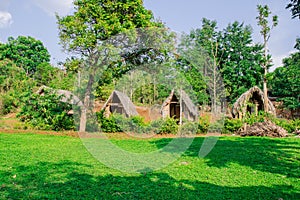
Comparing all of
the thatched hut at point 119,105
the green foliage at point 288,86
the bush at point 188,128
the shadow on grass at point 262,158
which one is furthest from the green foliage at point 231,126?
the green foliage at point 288,86

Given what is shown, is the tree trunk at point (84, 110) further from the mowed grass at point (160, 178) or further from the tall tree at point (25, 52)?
the tall tree at point (25, 52)

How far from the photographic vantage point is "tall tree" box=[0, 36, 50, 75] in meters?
40.0

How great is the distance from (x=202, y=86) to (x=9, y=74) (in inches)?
835

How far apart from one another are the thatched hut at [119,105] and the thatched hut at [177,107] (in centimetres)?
158

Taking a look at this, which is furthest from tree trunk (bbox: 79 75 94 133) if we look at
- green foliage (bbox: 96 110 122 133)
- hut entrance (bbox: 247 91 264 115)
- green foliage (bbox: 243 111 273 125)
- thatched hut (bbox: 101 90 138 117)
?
hut entrance (bbox: 247 91 264 115)

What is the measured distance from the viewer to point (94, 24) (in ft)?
38.3

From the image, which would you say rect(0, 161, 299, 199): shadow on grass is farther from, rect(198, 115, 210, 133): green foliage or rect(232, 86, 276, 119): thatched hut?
rect(232, 86, 276, 119): thatched hut

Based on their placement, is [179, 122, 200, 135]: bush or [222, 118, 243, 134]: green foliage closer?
[179, 122, 200, 135]: bush

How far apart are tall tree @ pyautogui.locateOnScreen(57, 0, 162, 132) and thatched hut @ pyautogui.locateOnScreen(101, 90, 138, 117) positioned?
1.75 metres

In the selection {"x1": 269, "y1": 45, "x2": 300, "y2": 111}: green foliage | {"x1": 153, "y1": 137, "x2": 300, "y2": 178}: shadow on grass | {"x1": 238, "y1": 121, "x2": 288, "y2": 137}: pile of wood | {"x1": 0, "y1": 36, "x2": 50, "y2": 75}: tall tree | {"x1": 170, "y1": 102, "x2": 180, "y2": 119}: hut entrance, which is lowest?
{"x1": 153, "y1": 137, "x2": 300, "y2": 178}: shadow on grass

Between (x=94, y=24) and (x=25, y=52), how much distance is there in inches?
1376

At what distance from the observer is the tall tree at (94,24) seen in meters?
11.4

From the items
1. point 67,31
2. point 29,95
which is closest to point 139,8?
point 67,31

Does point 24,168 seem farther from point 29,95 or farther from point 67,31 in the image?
point 29,95
